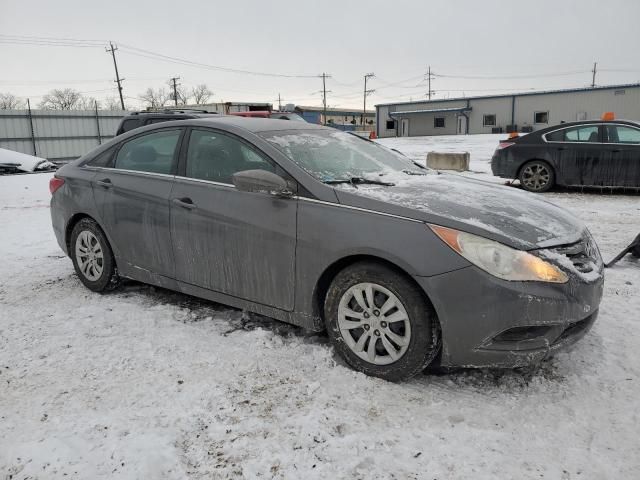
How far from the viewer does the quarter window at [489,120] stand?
155ft

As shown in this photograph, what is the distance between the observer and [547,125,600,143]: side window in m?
9.53

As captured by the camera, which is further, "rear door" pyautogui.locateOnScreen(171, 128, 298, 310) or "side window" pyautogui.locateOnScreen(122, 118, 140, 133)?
"side window" pyautogui.locateOnScreen(122, 118, 140, 133)

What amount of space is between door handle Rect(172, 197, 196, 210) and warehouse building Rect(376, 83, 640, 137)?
1563 inches

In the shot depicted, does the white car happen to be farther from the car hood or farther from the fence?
the car hood

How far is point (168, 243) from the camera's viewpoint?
12.6 feet

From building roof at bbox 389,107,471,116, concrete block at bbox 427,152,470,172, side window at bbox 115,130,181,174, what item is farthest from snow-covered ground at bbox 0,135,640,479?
building roof at bbox 389,107,471,116

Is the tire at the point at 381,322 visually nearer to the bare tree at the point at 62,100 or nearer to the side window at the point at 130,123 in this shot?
the side window at the point at 130,123

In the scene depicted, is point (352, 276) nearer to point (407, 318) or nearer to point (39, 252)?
point (407, 318)

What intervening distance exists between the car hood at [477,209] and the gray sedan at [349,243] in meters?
0.01

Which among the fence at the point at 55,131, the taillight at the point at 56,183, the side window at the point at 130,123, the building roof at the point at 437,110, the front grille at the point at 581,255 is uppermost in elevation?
the building roof at the point at 437,110

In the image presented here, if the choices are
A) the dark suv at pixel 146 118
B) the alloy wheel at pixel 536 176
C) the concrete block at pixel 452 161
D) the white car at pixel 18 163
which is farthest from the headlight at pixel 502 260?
the white car at pixel 18 163

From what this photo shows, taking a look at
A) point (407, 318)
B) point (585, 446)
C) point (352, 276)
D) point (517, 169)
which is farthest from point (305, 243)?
point (517, 169)

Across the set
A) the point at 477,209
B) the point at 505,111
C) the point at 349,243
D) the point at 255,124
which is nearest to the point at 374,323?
the point at 349,243

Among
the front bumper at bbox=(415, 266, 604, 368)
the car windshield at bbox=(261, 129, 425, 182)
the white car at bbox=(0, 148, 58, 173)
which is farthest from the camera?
the white car at bbox=(0, 148, 58, 173)
